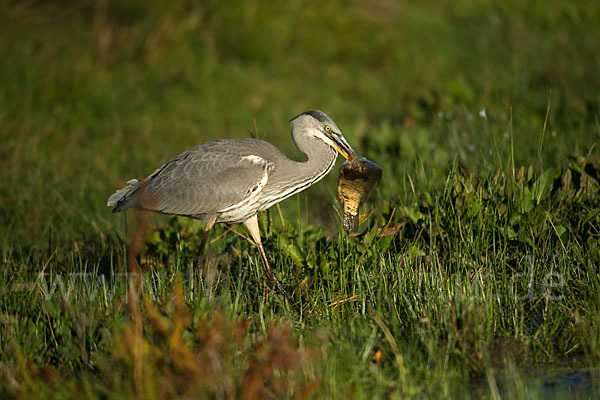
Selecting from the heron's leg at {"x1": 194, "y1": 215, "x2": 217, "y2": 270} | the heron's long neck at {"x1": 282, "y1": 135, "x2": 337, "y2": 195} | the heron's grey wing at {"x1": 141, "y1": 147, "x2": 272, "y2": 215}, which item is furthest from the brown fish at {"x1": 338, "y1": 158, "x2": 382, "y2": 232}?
the heron's leg at {"x1": 194, "y1": 215, "x2": 217, "y2": 270}

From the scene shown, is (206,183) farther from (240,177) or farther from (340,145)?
(340,145)

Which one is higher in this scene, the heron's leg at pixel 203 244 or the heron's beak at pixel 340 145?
the heron's beak at pixel 340 145

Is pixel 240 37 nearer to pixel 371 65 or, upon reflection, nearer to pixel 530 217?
pixel 371 65

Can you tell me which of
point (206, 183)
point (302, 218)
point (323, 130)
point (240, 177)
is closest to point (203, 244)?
point (206, 183)

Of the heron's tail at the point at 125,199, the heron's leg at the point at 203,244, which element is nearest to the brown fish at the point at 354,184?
the heron's leg at the point at 203,244

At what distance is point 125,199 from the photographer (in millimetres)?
5309

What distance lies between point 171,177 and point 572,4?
9.33 m

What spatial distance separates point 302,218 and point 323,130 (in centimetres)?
142

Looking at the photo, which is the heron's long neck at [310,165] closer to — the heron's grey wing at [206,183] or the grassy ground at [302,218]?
the heron's grey wing at [206,183]

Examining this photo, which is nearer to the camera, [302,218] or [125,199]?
[125,199]

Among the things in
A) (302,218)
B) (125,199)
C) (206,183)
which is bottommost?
(302,218)

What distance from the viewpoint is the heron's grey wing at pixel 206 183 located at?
203 inches

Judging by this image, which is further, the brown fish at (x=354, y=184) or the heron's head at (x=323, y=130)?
the heron's head at (x=323, y=130)

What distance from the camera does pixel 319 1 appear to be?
1245cm
